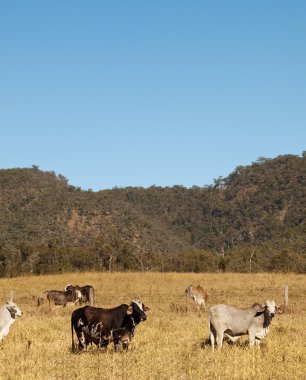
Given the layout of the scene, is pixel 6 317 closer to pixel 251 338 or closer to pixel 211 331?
pixel 211 331

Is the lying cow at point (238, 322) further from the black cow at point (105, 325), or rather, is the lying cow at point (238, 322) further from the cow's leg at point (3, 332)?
the cow's leg at point (3, 332)

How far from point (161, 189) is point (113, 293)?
132799mm

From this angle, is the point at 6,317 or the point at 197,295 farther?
the point at 197,295

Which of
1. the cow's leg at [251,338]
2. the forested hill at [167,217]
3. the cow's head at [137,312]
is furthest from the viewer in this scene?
the forested hill at [167,217]

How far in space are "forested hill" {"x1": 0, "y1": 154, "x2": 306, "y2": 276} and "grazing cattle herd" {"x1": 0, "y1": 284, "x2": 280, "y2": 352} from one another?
146 ft

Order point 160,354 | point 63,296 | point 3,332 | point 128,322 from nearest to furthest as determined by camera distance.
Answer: point 160,354, point 128,322, point 3,332, point 63,296

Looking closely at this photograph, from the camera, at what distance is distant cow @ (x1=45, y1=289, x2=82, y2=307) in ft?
75.5

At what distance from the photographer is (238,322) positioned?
1253 cm

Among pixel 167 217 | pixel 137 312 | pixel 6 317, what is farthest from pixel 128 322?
pixel 167 217

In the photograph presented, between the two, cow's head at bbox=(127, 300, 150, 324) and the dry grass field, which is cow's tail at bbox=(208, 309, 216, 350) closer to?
the dry grass field

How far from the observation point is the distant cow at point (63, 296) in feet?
75.5

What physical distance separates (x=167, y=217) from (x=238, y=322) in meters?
131

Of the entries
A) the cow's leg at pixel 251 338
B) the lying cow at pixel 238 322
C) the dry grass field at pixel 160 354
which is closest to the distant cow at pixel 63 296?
the dry grass field at pixel 160 354

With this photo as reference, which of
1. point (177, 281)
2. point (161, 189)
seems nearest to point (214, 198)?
point (161, 189)
